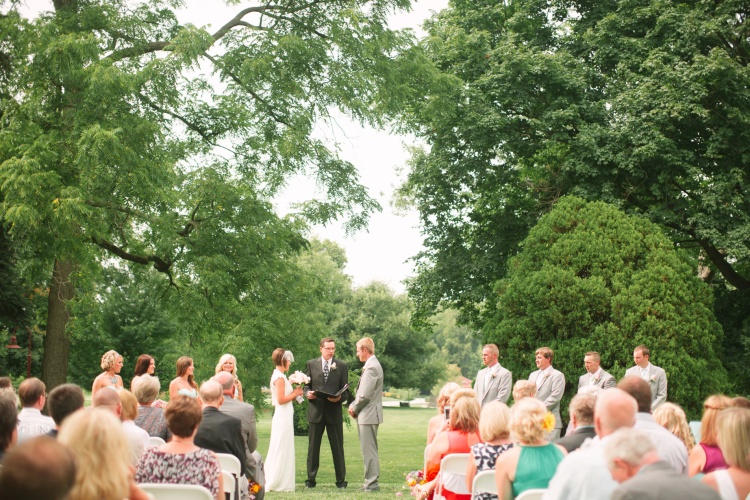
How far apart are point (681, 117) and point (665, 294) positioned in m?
4.85

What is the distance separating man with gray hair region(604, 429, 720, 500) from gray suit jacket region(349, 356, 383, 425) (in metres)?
7.20

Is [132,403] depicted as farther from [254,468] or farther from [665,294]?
[665,294]

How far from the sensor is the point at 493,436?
545 cm

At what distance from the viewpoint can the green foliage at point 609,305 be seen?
15.7 meters

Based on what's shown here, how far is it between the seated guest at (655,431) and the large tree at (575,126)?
13.9 meters

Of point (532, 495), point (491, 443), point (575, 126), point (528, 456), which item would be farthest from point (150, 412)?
point (575, 126)

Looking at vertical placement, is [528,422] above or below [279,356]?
below

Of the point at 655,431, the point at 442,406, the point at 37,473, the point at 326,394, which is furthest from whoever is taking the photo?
the point at 326,394

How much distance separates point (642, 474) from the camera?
346 centimetres

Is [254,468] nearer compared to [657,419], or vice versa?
[657,419]

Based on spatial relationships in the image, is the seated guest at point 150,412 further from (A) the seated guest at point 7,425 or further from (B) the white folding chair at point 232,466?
(A) the seated guest at point 7,425

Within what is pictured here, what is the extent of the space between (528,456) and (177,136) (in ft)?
47.1

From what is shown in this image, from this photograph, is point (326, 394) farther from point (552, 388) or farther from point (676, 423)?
point (676, 423)

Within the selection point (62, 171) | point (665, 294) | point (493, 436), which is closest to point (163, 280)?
point (62, 171)
